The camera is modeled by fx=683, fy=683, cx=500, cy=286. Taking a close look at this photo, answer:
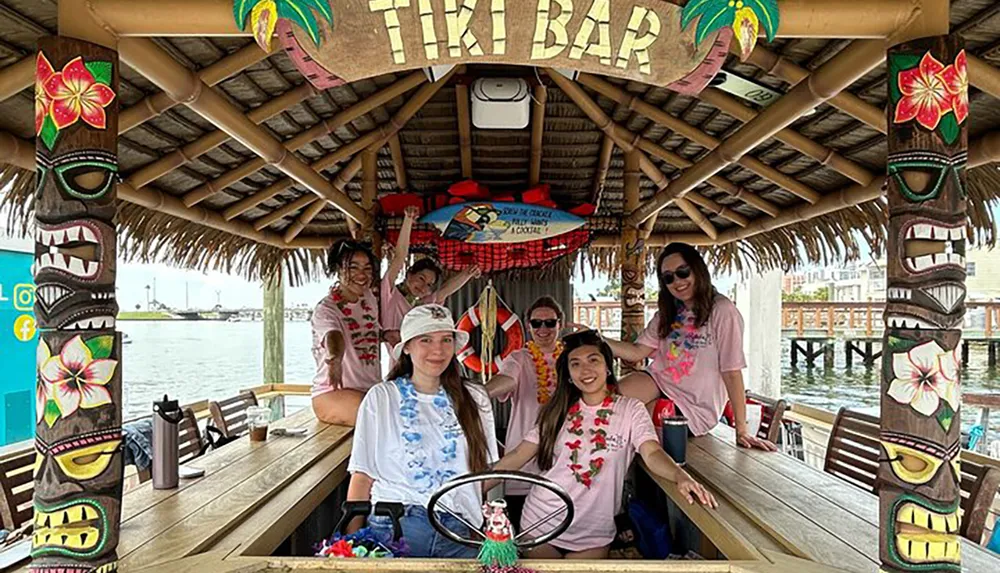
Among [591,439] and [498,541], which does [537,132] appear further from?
[498,541]

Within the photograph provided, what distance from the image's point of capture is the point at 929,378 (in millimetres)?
2027

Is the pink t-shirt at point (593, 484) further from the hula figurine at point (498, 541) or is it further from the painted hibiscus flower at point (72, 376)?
the painted hibiscus flower at point (72, 376)

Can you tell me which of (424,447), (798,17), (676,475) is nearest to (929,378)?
(676,475)

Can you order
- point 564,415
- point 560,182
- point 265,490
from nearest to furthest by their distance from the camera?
point 265,490 → point 564,415 → point 560,182

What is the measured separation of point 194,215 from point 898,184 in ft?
15.9

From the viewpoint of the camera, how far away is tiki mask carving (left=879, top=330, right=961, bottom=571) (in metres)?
2.01

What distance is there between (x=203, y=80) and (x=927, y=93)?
3085 mm

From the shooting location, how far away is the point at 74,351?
2.02 m

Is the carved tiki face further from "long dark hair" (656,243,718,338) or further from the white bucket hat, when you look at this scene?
the white bucket hat

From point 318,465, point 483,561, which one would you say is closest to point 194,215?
point 318,465

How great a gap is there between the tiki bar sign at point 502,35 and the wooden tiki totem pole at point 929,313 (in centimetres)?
69

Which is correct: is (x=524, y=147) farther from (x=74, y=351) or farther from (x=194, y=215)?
(x=74, y=351)

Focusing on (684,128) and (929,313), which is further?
(684,128)

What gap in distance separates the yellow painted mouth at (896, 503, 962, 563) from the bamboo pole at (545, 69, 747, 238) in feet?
12.4
